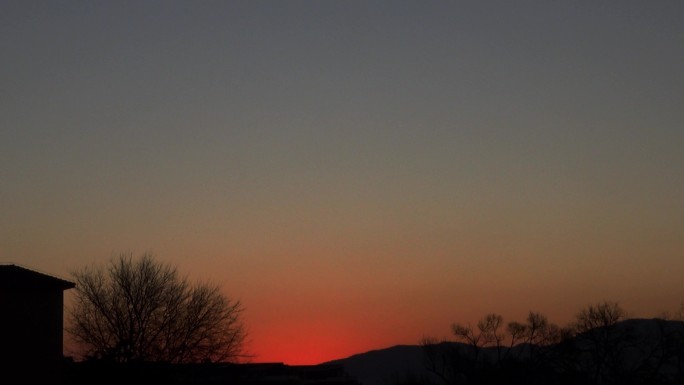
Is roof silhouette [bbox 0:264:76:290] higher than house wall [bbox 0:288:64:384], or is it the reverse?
roof silhouette [bbox 0:264:76:290]

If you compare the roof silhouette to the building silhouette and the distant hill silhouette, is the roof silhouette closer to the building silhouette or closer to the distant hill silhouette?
the building silhouette

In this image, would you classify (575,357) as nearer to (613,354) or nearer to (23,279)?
(613,354)

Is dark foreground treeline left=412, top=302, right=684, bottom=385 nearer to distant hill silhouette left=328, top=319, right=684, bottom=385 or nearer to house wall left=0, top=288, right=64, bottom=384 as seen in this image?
distant hill silhouette left=328, top=319, right=684, bottom=385

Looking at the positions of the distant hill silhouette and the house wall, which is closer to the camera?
the house wall

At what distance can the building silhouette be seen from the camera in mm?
41062

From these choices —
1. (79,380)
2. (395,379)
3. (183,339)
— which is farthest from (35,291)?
(395,379)

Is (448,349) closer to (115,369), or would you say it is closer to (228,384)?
(228,384)

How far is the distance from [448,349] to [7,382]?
66795 mm

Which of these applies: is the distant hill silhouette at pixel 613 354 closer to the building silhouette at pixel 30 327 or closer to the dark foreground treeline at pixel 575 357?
the dark foreground treeline at pixel 575 357

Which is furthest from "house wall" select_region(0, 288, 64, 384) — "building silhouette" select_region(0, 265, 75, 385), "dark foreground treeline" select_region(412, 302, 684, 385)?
"dark foreground treeline" select_region(412, 302, 684, 385)

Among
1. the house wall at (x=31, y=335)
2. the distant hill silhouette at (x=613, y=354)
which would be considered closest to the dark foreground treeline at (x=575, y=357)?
the distant hill silhouette at (x=613, y=354)

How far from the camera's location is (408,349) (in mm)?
172500

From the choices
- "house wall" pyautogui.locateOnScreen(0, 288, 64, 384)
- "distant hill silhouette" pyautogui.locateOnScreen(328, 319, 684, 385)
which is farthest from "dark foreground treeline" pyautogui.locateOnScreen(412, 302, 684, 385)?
"house wall" pyautogui.locateOnScreen(0, 288, 64, 384)

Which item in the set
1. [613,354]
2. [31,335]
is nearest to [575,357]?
[613,354]
